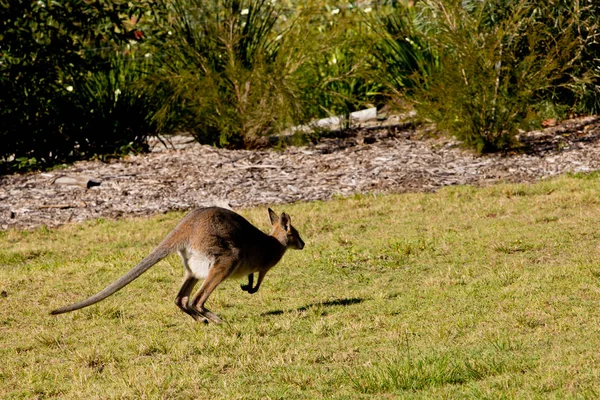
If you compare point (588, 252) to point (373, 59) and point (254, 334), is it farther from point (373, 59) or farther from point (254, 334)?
point (373, 59)

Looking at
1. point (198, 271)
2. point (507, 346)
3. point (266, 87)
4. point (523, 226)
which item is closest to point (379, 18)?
point (266, 87)

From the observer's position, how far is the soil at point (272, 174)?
12.7 meters

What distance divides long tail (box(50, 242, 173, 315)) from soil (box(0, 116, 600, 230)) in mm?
5123

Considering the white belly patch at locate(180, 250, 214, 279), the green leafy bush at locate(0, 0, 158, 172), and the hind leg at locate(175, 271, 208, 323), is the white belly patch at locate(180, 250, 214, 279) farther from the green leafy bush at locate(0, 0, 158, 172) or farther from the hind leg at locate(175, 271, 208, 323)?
the green leafy bush at locate(0, 0, 158, 172)

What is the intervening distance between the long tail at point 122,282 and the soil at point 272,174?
5123 mm

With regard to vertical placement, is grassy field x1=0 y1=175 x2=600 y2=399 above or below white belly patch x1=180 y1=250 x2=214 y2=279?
A: below

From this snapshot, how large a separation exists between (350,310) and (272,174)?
612 cm

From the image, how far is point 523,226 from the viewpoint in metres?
10.6

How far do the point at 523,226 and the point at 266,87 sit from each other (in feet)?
18.0

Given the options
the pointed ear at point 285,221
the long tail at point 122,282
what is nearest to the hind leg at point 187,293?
the long tail at point 122,282

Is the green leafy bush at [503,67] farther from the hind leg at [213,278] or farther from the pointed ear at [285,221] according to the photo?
the hind leg at [213,278]

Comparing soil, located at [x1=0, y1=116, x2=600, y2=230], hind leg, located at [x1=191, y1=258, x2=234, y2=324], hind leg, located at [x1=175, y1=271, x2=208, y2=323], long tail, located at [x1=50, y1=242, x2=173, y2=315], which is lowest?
soil, located at [x1=0, y1=116, x2=600, y2=230]

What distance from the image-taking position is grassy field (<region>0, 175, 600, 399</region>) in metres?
5.84

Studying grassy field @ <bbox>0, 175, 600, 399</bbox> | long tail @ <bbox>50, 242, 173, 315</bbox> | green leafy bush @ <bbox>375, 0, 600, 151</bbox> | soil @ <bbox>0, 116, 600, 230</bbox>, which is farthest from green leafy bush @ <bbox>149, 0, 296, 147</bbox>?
long tail @ <bbox>50, 242, 173, 315</bbox>
